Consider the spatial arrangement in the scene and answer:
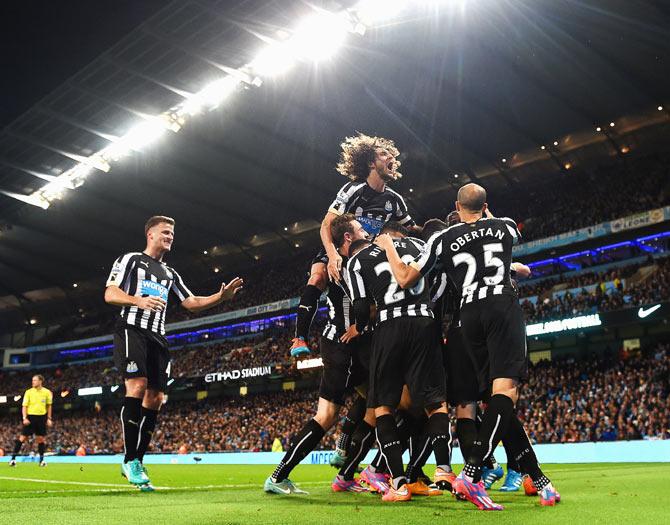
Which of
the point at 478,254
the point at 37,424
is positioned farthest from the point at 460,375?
the point at 37,424

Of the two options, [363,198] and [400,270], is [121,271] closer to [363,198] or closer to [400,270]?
[363,198]

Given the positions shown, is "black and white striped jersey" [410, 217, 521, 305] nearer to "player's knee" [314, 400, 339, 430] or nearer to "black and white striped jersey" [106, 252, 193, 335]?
"player's knee" [314, 400, 339, 430]

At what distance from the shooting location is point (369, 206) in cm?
Answer: 639

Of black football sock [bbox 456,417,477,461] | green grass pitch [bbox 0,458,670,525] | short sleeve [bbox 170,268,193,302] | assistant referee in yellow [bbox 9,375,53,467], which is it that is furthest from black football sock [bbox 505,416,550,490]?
assistant referee in yellow [bbox 9,375,53,467]

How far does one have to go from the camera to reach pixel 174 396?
45.5 metres

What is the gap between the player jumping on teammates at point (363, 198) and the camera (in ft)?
20.7

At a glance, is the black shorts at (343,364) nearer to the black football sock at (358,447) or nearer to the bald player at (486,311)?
the black football sock at (358,447)

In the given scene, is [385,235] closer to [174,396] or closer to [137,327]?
[137,327]

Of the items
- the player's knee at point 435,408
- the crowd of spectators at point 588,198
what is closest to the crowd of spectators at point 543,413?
the crowd of spectators at point 588,198

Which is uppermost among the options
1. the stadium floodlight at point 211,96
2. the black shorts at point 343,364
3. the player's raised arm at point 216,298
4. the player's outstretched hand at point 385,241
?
the stadium floodlight at point 211,96

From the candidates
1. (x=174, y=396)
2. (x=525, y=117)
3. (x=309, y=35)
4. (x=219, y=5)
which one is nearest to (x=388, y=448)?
(x=219, y=5)

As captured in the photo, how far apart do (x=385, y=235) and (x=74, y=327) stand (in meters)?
52.9

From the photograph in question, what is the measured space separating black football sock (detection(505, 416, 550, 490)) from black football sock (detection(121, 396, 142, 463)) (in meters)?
3.31

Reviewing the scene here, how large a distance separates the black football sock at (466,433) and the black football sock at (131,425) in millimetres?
2915
